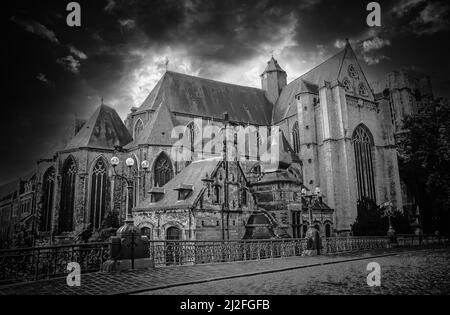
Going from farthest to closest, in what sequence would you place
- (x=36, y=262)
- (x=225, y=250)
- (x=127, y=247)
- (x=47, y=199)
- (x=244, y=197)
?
(x=47, y=199) → (x=244, y=197) → (x=225, y=250) → (x=127, y=247) → (x=36, y=262)

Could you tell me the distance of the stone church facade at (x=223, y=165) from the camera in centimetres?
2081

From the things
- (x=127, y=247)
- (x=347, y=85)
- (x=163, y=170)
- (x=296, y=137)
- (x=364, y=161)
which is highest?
(x=347, y=85)

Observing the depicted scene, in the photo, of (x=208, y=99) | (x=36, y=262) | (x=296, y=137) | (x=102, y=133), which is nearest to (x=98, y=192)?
(x=102, y=133)

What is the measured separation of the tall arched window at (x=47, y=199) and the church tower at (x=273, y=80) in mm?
29436

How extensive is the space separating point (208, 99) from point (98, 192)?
17229mm

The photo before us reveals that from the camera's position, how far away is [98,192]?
2856 centimetres

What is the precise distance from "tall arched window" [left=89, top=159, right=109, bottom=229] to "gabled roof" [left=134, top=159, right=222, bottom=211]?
7329 millimetres

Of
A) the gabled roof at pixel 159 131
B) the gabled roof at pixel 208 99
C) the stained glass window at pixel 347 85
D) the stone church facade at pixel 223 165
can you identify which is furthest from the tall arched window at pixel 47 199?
the stained glass window at pixel 347 85

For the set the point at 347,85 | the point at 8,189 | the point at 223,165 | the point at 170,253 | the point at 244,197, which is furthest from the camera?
the point at 8,189

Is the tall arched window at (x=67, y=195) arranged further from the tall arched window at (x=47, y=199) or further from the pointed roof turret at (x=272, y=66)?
the pointed roof turret at (x=272, y=66)

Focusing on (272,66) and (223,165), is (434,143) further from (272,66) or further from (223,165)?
(272,66)

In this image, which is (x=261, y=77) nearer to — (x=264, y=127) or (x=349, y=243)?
(x=264, y=127)

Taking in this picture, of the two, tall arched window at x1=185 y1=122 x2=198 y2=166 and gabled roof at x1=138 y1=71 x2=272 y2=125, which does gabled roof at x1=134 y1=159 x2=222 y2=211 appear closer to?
tall arched window at x1=185 y1=122 x2=198 y2=166

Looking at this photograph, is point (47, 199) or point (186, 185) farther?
point (47, 199)
